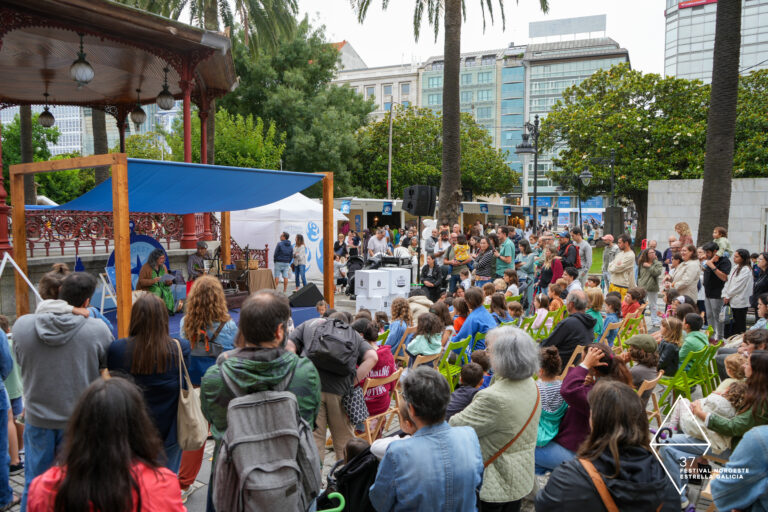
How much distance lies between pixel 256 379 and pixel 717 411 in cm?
272

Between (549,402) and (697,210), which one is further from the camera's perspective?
(697,210)

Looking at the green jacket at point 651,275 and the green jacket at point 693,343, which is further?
the green jacket at point 651,275

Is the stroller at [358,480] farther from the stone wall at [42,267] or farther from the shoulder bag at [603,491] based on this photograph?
the stone wall at [42,267]

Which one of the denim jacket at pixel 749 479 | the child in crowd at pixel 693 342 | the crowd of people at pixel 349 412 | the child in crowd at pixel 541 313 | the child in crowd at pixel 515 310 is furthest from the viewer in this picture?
the child in crowd at pixel 541 313

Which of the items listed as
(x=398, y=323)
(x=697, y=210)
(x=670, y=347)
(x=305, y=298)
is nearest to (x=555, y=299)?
(x=670, y=347)

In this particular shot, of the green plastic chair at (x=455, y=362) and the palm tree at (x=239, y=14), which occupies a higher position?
the palm tree at (x=239, y=14)

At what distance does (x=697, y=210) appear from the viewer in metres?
15.7

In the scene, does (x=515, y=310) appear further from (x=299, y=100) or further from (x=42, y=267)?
(x=299, y=100)

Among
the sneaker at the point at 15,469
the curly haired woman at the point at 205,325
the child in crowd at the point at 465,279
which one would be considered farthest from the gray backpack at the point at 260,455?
the child in crowd at the point at 465,279

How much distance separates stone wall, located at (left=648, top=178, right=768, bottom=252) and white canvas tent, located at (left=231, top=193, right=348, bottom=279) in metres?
10.2

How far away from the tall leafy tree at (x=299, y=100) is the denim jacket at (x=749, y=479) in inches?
1117

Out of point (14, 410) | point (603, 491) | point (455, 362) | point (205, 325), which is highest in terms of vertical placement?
point (205, 325)

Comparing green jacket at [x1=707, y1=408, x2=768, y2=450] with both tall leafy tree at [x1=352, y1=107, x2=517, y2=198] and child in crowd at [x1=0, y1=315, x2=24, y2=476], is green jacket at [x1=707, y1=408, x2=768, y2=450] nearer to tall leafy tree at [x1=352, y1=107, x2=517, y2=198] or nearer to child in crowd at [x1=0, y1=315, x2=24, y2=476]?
child in crowd at [x1=0, y1=315, x2=24, y2=476]

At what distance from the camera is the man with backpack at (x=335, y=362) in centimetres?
367
